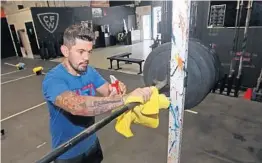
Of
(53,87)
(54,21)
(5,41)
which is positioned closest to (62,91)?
(53,87)

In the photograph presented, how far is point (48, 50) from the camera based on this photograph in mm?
8859

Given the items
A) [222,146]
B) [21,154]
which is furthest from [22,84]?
[222,146]

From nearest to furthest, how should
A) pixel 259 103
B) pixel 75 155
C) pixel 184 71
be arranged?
pixel 184 71 < pixel 75 155 < pixel 259 103

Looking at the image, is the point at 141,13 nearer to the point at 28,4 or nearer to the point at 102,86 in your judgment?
the point at 28,4

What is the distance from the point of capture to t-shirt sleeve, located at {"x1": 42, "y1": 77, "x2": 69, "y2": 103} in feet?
3.41

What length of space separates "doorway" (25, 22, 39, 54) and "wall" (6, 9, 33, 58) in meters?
0.19

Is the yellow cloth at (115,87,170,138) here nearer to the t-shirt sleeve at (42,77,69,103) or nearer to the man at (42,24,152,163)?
the man at (42,24,152,163)

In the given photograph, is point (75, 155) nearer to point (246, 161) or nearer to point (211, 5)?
point (246, 161)

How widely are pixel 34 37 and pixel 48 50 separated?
2.82 feet

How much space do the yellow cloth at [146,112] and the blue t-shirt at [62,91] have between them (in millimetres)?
370

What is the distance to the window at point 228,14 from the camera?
3492mm

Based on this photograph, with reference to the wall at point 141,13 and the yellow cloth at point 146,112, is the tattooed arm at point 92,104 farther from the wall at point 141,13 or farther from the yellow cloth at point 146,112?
the wall at point 141,13

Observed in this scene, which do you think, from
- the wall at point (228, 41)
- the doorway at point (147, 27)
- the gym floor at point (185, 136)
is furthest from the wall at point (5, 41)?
the wall at point (228, 41)

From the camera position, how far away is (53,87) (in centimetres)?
106
